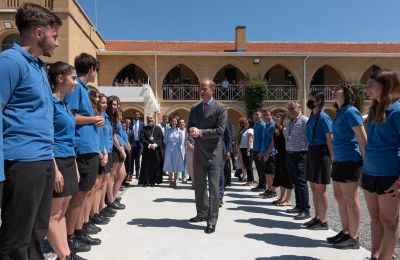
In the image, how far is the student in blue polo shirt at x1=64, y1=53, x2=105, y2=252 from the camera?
410 centimetres

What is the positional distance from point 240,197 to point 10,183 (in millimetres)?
6494

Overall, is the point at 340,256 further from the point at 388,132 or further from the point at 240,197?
the point at 240,197

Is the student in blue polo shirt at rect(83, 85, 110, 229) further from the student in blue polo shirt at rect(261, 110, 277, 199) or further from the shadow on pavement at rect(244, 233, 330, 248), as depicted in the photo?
the student in blue polo shirt at rect(261, 110, 277, 199)

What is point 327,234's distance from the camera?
5113 millimetres

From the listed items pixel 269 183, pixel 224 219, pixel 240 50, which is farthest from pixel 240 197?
pixel 240 50

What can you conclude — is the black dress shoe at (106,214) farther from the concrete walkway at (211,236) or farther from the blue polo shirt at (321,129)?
the blue polo shirt at (321,129)

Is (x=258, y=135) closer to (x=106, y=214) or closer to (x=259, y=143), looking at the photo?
(x=259, y=143)

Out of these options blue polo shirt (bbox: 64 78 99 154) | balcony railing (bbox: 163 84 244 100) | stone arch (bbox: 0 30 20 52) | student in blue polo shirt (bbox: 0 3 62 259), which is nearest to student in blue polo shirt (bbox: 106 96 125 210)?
blue polo shirt (bbox: 64 78 99 154)

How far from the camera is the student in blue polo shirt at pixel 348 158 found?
14.3 feet

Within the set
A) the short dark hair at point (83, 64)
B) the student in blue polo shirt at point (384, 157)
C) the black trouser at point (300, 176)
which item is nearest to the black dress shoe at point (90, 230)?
the short dark hair at point (83, 64)

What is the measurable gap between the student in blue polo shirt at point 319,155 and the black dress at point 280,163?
1.67 metres

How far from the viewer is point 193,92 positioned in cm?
2630

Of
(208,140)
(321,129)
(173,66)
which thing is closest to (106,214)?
(208,140)

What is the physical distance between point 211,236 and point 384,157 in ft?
8.19
